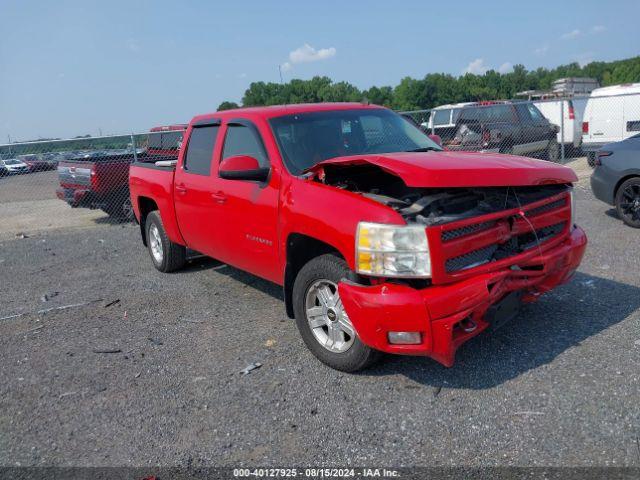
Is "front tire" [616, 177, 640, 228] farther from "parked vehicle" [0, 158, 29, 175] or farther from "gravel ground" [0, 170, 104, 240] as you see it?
"parked vehicle" [0, 158, 29, 175]

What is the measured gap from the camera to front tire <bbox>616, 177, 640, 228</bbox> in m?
7.52

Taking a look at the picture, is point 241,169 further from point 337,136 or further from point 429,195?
point 429,195

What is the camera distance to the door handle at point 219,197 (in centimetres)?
494

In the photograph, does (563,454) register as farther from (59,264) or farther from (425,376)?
(59,264)

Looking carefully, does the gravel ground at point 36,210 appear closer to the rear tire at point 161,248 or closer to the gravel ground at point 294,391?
the rear tire at point 161,248

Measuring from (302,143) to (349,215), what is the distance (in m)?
1.31

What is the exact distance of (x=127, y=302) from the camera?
5.96 metres

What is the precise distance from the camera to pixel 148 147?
42.4 ft

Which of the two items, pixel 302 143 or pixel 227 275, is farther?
pixel 227 275

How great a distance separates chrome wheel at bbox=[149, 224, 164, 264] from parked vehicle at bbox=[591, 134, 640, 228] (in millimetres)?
6251

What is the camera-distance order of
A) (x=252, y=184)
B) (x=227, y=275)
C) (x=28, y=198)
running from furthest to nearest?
(x=28, y=198)
(x=227, y=275)
(x=252, y=184)

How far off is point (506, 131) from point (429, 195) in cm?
1081

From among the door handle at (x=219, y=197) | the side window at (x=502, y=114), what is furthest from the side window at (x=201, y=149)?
the side window at (x=502, y=114)

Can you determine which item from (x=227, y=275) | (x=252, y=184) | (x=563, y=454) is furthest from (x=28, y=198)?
(x=563, y=454)
